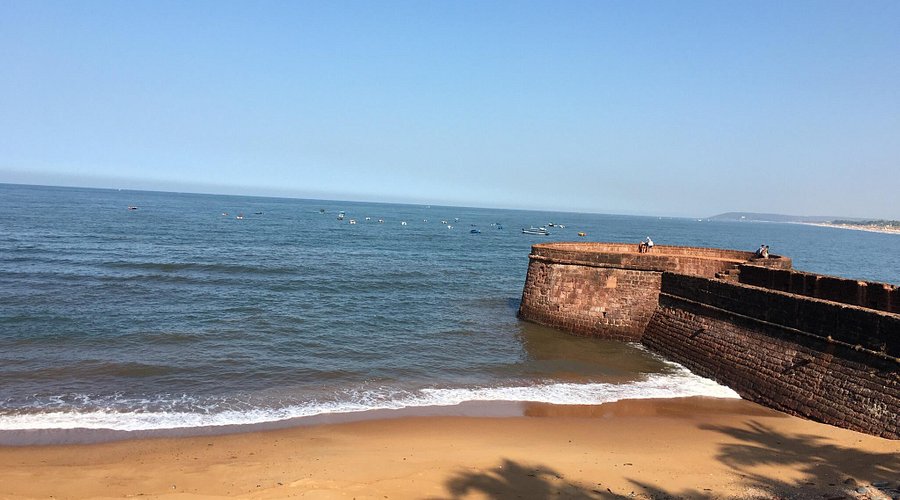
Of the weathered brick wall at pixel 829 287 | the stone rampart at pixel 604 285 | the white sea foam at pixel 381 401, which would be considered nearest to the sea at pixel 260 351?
the white sea foam at pixel 381 401

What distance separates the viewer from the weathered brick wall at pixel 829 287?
14477 mm

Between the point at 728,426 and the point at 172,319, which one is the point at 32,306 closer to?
the point at 172,319

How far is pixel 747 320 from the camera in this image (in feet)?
50.9

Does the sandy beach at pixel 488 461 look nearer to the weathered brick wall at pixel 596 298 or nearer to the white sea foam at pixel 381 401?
the white sea foam at pixel 381 401

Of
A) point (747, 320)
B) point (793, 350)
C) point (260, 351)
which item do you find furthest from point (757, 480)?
point (260, 351)

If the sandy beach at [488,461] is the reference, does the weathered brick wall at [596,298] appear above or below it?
above

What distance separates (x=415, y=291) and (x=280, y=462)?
1973cm

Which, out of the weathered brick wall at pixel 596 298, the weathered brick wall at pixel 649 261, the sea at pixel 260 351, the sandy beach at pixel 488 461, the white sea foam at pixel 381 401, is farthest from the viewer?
the weathered brick wall at pixel 596 298

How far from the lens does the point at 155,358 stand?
16703 mm

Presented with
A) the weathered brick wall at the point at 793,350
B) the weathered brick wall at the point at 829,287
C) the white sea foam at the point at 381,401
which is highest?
the weathered brick wall at the point at 829,287

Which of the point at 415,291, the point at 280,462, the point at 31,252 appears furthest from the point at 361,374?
the point at 31,252

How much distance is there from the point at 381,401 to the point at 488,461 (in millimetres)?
4367

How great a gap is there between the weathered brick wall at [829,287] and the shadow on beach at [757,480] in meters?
5.45

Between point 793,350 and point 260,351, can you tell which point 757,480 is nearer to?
point 793,350
